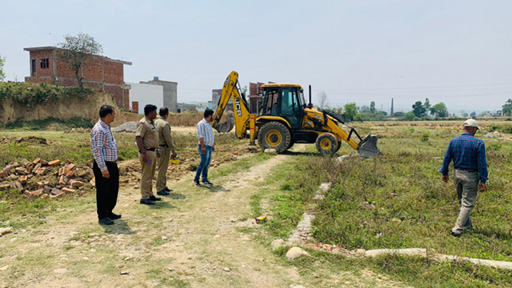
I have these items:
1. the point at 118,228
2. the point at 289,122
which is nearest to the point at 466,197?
the point at 118,228

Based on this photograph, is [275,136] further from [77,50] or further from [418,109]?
[418,109]

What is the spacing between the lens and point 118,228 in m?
4.79

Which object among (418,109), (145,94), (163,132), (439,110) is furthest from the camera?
(439,110)

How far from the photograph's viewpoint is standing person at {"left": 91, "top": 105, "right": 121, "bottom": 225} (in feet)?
15.7

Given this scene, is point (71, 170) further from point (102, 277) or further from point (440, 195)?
point (440, 195)

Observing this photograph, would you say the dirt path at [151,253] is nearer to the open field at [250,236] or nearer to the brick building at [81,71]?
the open field at [250,236]

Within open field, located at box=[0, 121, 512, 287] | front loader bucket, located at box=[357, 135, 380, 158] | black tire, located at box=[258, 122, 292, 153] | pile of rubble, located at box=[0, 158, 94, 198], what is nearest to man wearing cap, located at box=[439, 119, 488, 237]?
open field, located at box=[0, 121, 512, 287]

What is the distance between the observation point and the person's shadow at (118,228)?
15.3 feet

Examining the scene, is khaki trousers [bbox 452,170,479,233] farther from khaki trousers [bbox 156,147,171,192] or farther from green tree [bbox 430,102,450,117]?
green tree [bbox 430,102,450,117]

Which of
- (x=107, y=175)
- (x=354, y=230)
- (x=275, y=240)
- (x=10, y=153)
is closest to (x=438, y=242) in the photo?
(x=354, y=230)

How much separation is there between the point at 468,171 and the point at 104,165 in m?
5.16

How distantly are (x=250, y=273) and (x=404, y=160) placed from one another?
8.69m

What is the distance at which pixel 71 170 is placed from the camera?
7.36 m

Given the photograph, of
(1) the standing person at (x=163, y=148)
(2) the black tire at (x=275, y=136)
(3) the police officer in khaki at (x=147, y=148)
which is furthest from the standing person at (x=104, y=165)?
(2) the black tire at (x=275, y=136)
